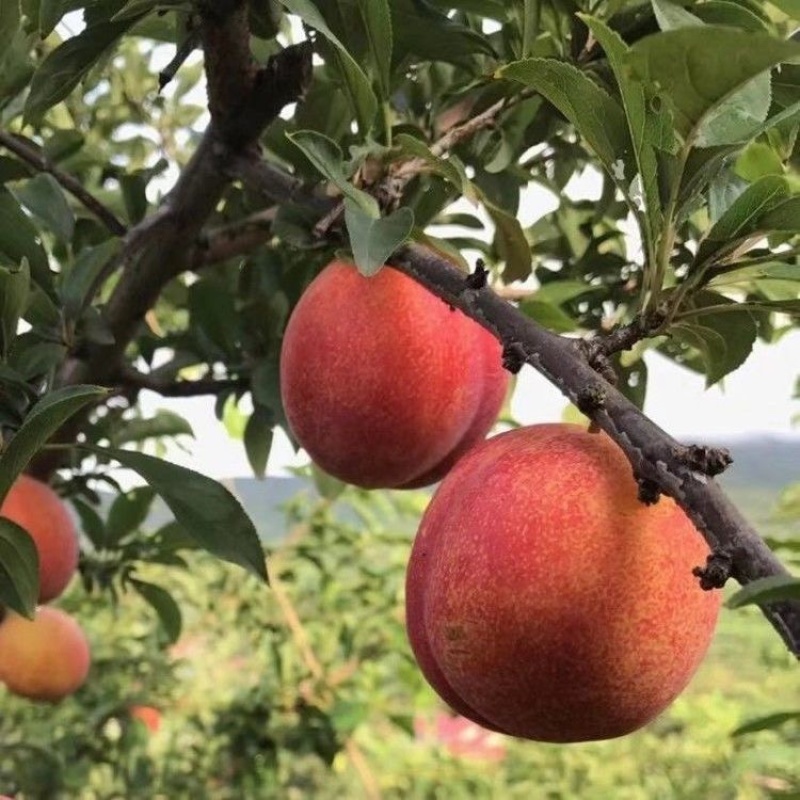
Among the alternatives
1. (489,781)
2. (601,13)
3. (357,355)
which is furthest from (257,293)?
(489,781)

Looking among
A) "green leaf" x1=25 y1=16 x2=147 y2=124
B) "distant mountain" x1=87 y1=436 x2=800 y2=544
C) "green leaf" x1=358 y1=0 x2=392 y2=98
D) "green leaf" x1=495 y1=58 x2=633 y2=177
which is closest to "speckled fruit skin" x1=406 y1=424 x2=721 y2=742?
"green leaf" x1=495 y1=58 x2=633 y2=177

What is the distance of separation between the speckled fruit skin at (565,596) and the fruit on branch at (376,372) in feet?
0.64

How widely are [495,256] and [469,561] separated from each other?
604 mm

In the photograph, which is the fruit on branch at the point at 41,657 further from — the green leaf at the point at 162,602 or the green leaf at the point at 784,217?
the green leaf at the point at 784,217

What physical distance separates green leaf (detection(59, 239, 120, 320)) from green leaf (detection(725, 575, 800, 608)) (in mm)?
589

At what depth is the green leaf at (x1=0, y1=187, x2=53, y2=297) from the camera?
0.83 m

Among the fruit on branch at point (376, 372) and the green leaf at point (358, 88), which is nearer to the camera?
the green leaf at point (358, 88)

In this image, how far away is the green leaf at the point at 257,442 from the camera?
1103 millimetres

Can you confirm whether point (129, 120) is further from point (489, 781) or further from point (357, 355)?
point (489, 781)

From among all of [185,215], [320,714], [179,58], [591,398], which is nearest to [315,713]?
[320,714]

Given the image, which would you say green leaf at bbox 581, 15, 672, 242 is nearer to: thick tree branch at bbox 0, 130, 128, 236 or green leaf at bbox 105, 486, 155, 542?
thick tree branch at bbox 0, 130, 128, 236

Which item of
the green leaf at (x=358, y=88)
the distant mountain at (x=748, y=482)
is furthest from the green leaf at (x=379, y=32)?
the distant mountain at (x=748, y=482)

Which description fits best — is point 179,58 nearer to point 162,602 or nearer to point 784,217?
point 784,217

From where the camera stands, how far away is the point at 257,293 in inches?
43.3
